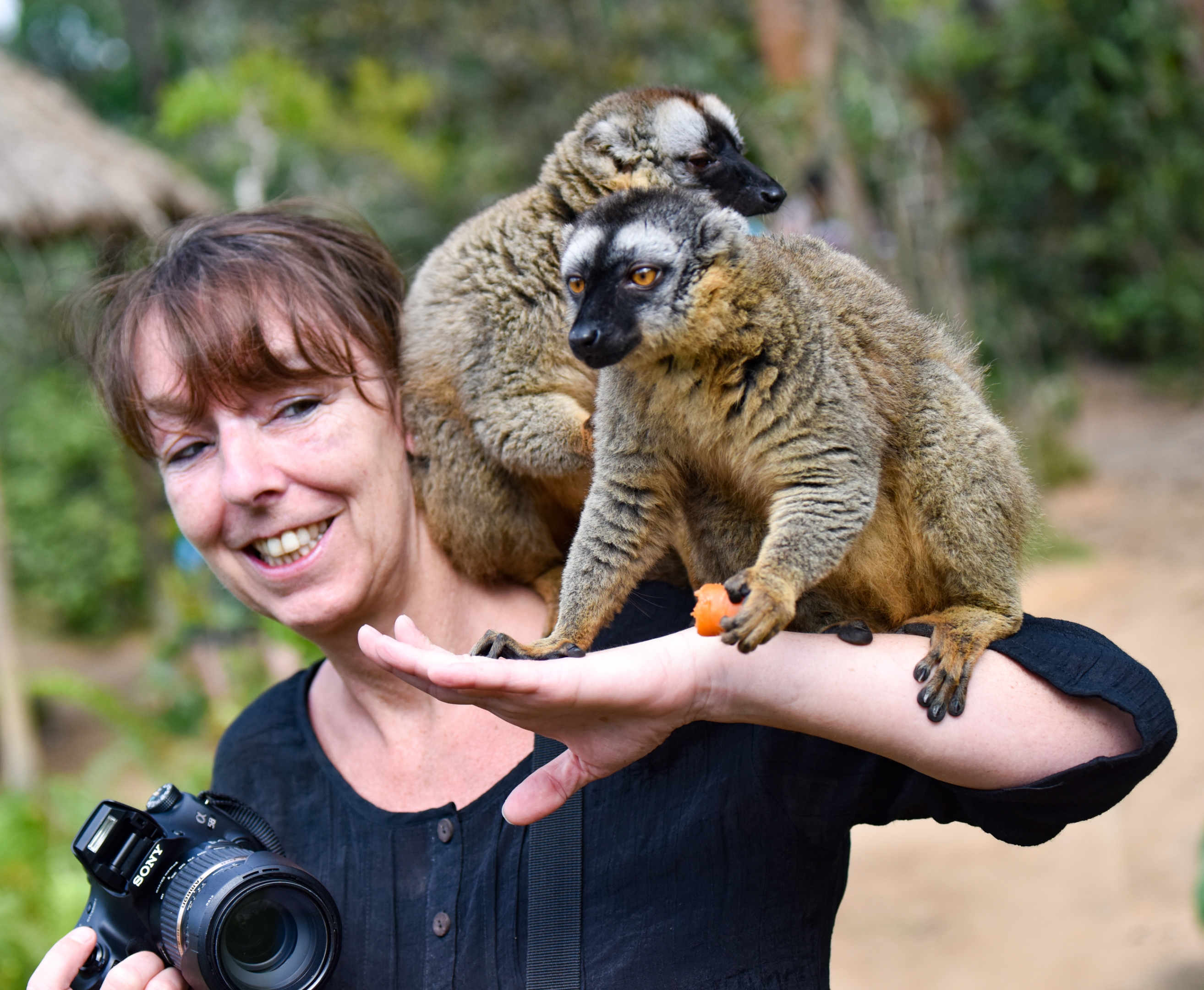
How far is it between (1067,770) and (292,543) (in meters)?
1.42

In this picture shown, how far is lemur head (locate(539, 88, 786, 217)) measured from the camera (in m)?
2.50

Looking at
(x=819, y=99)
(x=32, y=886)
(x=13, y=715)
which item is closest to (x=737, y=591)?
(x=32, y=886)

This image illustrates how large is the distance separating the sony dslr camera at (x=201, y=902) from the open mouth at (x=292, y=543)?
18.1 inches

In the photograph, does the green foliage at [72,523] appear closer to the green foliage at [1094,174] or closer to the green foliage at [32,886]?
the green foliage at [32,886]

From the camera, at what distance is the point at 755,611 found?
1573 mm

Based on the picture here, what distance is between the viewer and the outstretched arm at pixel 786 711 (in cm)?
151

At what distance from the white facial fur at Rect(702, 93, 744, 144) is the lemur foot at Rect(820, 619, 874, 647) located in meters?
1.36

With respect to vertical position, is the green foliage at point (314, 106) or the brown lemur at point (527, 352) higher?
the green foliage at point (314, 106)

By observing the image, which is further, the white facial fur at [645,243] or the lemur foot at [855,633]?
the white facial fur at [645,243]

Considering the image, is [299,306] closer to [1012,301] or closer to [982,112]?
[1012,301]

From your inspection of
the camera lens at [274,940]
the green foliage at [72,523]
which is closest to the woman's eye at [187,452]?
the camera lens at [274,940]

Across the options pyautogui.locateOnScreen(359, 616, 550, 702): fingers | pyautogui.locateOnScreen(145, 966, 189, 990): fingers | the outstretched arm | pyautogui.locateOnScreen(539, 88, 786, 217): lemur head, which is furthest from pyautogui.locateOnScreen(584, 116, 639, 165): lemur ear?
pyautogui.locateOnScreen(145, 966, 189, 990): fingers

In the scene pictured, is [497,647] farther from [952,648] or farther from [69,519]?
[69,519]

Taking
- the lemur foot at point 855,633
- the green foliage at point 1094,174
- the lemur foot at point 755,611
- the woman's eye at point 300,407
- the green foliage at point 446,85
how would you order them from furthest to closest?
the green foliage at point 446,85, the green foliage at point 1094,174, the woman's eye at point 300,407, the lemur foot at point 855,633, the lemur foot at point 755,611
